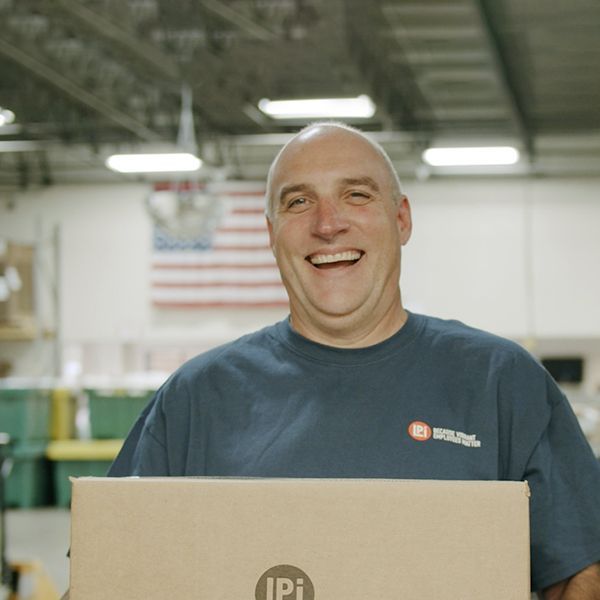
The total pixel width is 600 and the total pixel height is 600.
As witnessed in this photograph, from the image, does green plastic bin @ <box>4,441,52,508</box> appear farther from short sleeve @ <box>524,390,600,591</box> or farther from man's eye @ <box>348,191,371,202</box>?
short sleeve @ <box>524,390,600,591</box>

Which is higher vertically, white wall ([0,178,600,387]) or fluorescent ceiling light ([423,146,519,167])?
fluorescent ceiling light ([423,146,519,167])

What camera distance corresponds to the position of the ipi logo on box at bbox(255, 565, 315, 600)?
1.26 meters

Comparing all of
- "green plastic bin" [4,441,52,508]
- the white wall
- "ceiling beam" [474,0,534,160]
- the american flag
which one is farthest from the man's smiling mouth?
the white wall

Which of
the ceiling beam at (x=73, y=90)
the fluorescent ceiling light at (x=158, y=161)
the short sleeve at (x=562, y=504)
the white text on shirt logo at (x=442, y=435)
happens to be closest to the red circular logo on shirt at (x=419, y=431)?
the white text on shirt logo at (x=442, y=435)

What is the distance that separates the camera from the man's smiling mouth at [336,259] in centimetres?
198

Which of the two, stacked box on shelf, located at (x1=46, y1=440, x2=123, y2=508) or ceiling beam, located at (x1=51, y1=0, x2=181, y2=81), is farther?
stacked box on shelf, located at (x1=46, y1=440, x2=123, y2=508)

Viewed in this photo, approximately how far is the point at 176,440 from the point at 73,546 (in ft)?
1.95

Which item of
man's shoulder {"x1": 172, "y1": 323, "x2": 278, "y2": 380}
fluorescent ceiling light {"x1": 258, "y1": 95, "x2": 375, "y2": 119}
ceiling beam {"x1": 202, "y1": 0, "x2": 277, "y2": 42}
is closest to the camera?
man's shoulder {"x1": 172, "y1": 323, "x2": 278, "y2": 380}

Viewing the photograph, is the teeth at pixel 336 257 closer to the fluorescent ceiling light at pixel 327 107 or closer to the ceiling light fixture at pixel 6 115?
the fluorescent ceiling light at pixel 327 107

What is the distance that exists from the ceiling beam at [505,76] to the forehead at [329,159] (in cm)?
605

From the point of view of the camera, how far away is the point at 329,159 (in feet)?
6.66

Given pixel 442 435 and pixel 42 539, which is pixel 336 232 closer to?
pixel 442 435

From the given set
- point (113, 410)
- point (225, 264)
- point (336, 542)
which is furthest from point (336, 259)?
point (225, 264)

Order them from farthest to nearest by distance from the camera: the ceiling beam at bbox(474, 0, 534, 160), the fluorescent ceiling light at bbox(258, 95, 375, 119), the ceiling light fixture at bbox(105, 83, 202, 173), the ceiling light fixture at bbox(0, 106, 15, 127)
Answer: the ceiling light fixture at bbox(0, 106, 15, 127)
the ceiling light fixture at bbox(105, 83, 202, 173)
the fluorescent ceiling light at bbox(258, 95, 375, 119)
the ceiling beam at bbox(474, 0, 534, 160)
